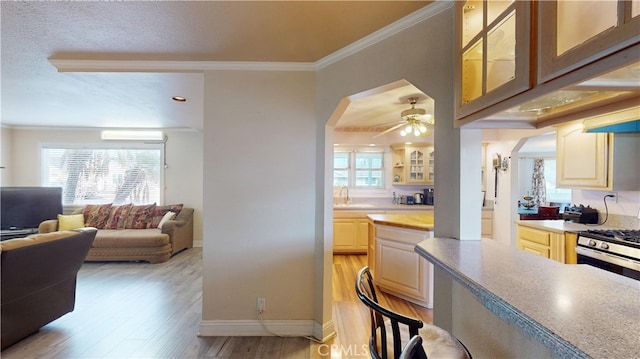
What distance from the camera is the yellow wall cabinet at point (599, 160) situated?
2.59 metres

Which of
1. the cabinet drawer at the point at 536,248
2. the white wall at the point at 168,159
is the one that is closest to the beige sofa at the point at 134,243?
the white wall at the point at 168,159

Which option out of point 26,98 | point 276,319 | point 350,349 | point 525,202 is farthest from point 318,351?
point 525,202

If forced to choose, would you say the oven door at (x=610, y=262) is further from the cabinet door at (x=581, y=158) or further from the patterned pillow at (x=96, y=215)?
the patterned pillow at (x=96, y=215)

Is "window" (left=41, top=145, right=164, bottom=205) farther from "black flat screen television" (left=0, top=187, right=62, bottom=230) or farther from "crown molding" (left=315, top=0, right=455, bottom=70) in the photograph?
Answer: "crown molding" (left=315, top=0, right=455, bottom=70)

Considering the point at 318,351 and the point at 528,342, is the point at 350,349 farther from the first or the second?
the point at 528,342

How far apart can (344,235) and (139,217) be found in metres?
3.76

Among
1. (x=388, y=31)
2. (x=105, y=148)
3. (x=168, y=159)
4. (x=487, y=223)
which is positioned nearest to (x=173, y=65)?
(x=388, y=31)

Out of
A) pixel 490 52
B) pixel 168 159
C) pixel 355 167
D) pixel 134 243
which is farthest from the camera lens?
pixel 355 167

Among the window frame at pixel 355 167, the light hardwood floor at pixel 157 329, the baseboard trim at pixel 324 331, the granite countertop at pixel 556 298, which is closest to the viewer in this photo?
the granite countertop at pixel 556 298

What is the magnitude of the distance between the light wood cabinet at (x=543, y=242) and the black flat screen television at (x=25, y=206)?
738 centimetres

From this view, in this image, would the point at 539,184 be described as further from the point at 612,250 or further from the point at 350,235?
the point at 612,250

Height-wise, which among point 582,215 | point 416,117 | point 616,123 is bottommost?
point 582,215

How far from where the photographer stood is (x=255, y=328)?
7.62 ft

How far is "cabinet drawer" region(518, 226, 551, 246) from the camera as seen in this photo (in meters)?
2.84
